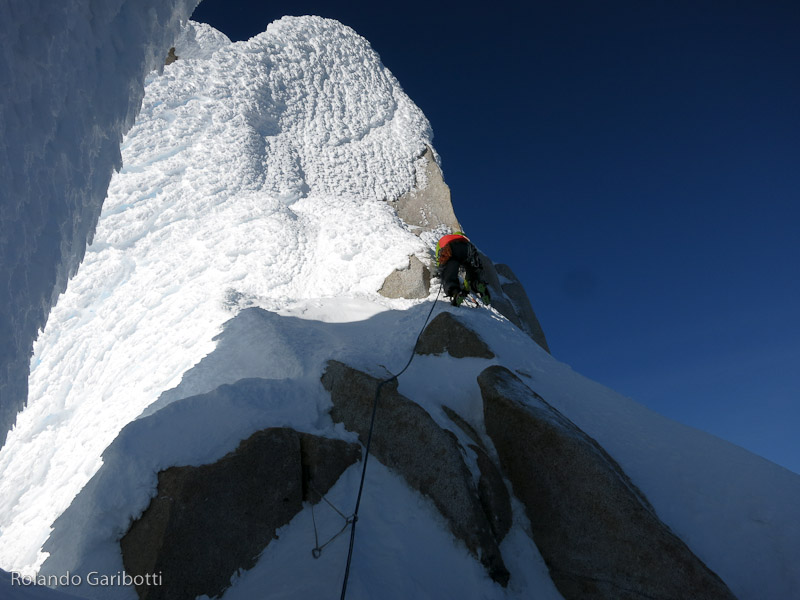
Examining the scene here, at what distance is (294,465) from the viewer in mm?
4680

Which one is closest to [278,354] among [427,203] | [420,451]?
[420,451]

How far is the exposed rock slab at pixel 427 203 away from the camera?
1593 centimetres

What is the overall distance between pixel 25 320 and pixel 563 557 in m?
5.14

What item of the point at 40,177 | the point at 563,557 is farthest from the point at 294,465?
the point at 40,177

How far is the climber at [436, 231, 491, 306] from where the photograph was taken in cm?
1040

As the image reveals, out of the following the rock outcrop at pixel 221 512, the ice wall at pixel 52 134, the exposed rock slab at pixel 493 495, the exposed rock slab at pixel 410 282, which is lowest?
the rock outcrop at pixel 221 512

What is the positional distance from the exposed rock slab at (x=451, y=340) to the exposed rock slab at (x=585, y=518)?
6.62ft

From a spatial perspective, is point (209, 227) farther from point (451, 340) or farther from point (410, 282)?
point (451, 340)

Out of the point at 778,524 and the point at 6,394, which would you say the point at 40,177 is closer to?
the point at 6,394

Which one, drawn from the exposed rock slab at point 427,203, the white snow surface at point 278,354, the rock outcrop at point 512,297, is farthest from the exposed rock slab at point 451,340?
the exposed rock slab at point 427,203

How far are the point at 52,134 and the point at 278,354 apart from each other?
17.3ft

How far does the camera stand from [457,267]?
415 inches

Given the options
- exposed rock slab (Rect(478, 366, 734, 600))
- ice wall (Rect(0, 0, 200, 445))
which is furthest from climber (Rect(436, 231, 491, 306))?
ice wall (Rect(0, 0, 200, 445))

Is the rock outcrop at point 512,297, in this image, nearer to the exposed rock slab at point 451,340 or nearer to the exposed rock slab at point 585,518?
the exposed rock slab at point 451,340
